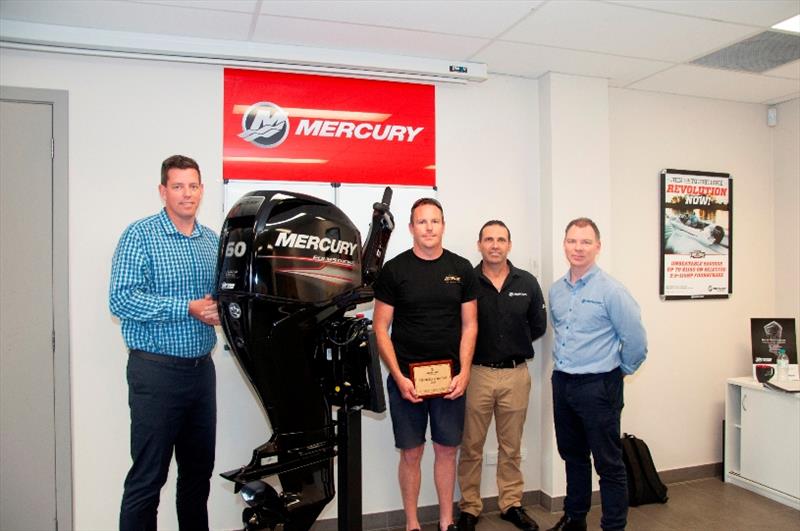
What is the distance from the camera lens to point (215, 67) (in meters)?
2.91

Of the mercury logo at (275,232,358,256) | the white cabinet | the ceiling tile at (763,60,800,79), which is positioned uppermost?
the ceiling tile at (763,60,800,79)

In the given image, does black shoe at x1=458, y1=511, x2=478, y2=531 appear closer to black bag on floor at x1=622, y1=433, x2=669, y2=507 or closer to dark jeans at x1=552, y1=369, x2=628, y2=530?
dark jeans at x1=552, y1=369, x2=628, y2=530

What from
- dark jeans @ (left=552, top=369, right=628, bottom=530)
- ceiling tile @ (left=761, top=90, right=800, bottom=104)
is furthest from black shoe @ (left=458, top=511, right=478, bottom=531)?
ceiling tile @ (left=761, top=90, right=800, bottom=104)

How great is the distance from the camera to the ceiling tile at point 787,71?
128 inches

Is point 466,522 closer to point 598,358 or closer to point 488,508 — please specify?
point 488,508

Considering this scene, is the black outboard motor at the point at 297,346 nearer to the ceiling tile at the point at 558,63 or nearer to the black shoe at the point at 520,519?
the black shoe at the point at 520,519

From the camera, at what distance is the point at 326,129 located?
3.07 m

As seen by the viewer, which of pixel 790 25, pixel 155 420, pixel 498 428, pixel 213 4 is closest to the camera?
pixel 155 420

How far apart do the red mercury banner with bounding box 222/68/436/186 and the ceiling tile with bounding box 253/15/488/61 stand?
8.5 inches

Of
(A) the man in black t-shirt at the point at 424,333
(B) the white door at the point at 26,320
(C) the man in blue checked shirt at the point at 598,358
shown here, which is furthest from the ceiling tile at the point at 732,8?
(B) the white door at the point at 26,320

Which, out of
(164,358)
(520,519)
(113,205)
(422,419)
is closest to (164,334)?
(164,358)

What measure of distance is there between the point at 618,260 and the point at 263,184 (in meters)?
2.25

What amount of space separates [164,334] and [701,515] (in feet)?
10.0

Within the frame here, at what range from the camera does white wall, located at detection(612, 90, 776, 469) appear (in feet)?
12.1
